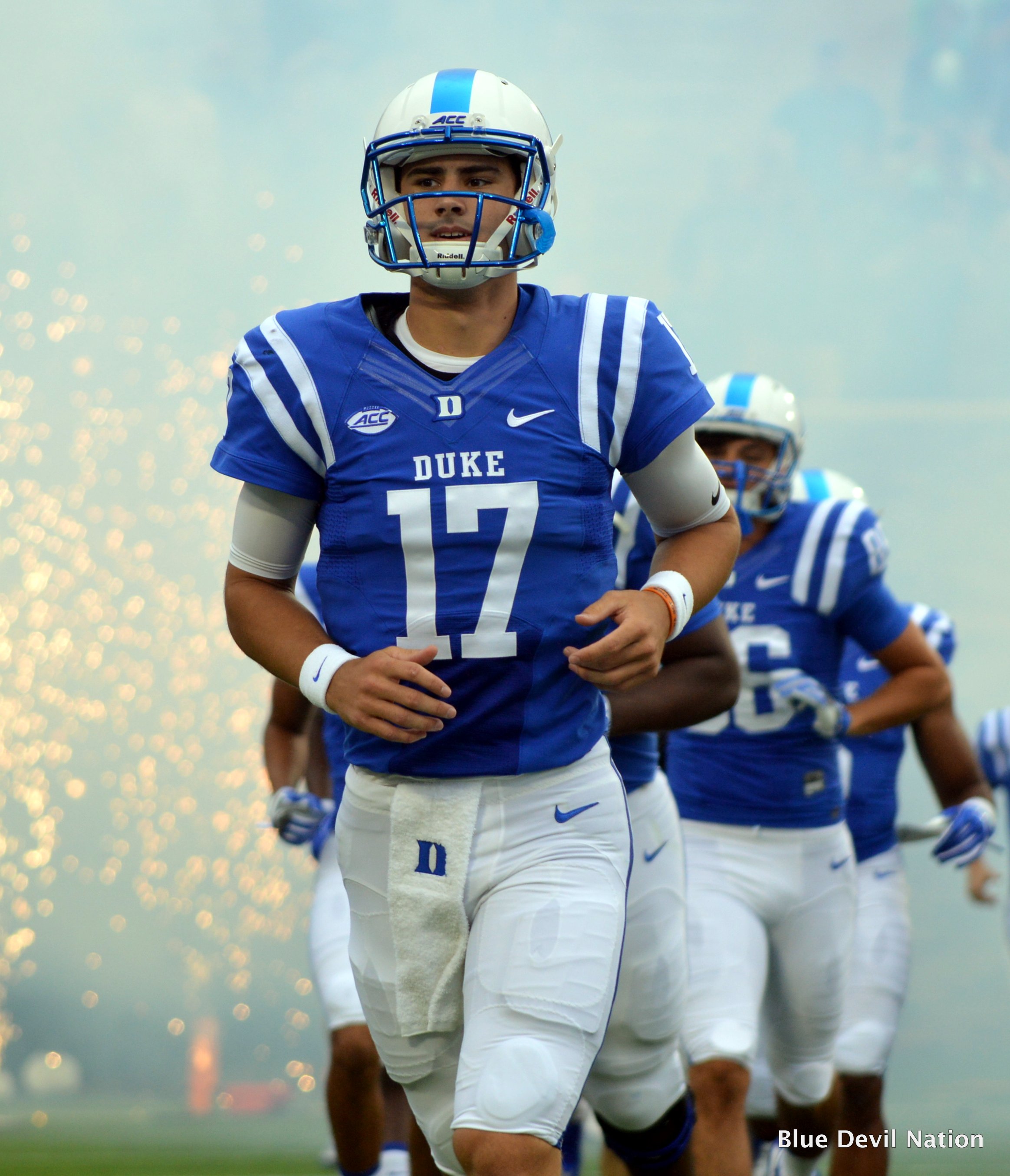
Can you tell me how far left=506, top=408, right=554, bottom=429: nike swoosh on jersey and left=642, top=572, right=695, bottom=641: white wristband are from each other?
25cm

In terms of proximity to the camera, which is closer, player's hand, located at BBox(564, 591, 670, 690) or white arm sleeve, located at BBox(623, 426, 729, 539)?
player's hand, located at BBox(564, 591, 670, 690)

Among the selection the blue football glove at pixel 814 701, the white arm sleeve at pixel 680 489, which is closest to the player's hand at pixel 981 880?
the blue football glove at pixel 814 701

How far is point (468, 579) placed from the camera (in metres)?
1.81

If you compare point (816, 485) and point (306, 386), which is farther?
point (816, 485)

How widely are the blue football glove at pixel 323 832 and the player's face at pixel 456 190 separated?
5.73 ft

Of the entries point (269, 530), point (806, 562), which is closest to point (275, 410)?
point (269, 530)

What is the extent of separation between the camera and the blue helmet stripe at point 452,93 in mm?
1899

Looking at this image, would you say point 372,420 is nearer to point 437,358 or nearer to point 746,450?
point 437,358

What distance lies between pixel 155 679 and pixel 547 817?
15.5 feet

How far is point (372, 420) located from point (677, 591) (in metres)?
0.43

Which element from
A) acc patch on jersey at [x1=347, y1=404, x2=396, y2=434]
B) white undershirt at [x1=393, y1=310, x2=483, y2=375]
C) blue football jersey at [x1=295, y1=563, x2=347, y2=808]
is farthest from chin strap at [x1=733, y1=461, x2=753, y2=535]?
acc patch on jersey at [x1=347, y1=404, x2=396, y2=434]

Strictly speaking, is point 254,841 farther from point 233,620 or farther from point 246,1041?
point 233,620

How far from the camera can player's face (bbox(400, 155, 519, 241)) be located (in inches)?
74.0

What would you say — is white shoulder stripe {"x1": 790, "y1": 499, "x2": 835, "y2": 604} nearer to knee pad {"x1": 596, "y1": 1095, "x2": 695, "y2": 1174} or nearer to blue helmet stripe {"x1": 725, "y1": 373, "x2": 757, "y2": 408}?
blue helmet stripe {"x1": 725, "y1": 373, "x2": 757, "y2": 408}
